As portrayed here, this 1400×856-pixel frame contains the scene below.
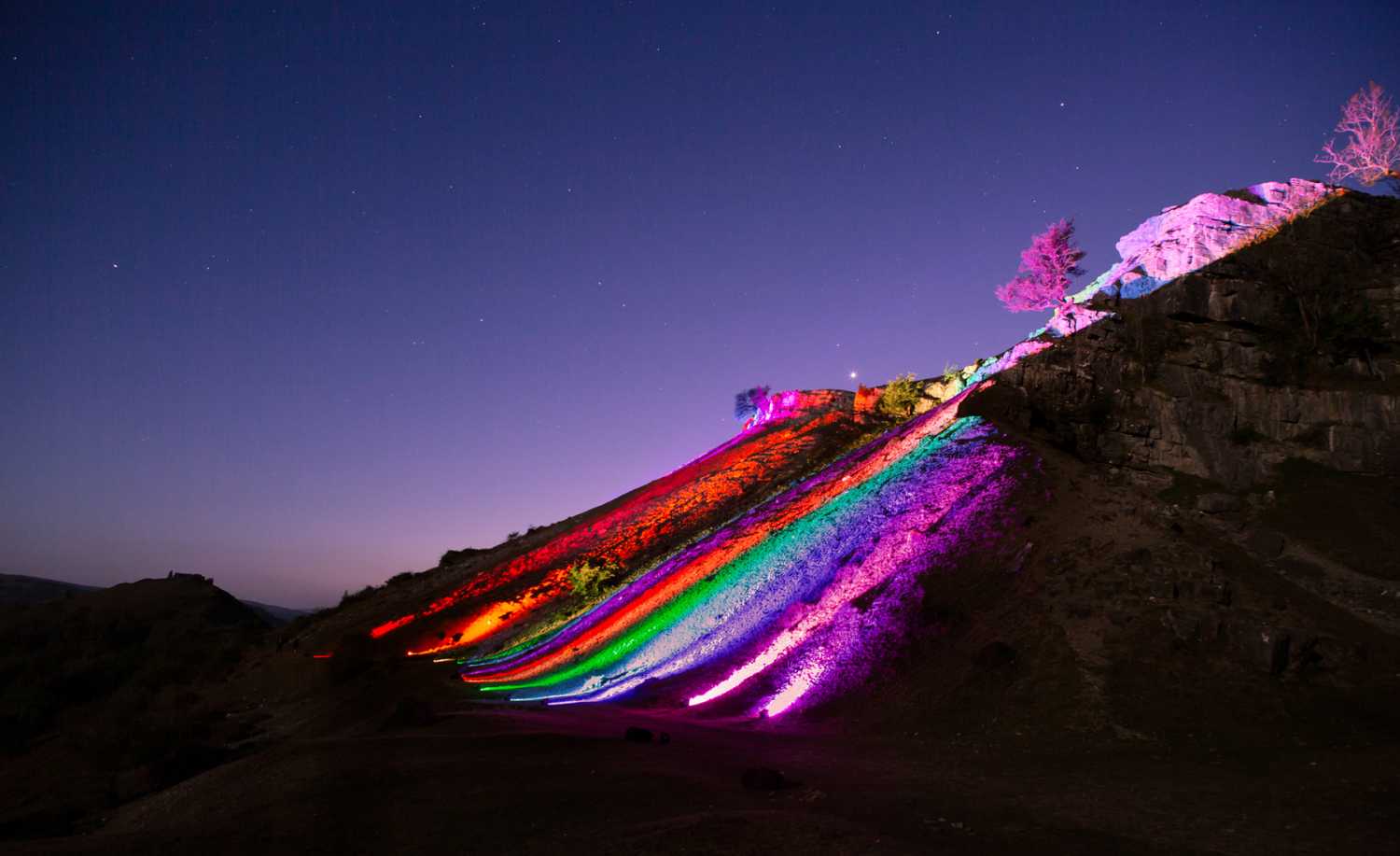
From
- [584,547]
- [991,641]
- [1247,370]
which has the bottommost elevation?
[991,641]

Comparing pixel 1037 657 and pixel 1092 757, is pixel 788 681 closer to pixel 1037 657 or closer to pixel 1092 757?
pixel 1037 657

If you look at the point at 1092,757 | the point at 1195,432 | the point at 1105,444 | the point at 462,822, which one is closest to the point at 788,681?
the point at 1092,757

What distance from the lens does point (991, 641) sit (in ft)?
49.8

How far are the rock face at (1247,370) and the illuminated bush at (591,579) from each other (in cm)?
1932

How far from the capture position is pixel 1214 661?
13258 millimetres

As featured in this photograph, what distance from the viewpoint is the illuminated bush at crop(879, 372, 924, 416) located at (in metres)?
44.6

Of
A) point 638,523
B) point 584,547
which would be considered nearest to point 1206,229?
point 638,523

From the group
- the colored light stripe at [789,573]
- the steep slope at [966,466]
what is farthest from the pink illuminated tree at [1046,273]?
the colored light stripe at [789,573]

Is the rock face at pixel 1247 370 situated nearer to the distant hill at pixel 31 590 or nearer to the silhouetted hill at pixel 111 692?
the silhouetted hill at pixel 111 692

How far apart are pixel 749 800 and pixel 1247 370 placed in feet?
106

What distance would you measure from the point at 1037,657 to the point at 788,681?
5811mm

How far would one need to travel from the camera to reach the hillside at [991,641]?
26.9 ft

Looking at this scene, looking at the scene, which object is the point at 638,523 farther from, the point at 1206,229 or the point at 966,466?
the point at 1206,229

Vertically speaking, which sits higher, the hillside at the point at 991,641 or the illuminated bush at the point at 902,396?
the illuminated bush at the point at 902,396
